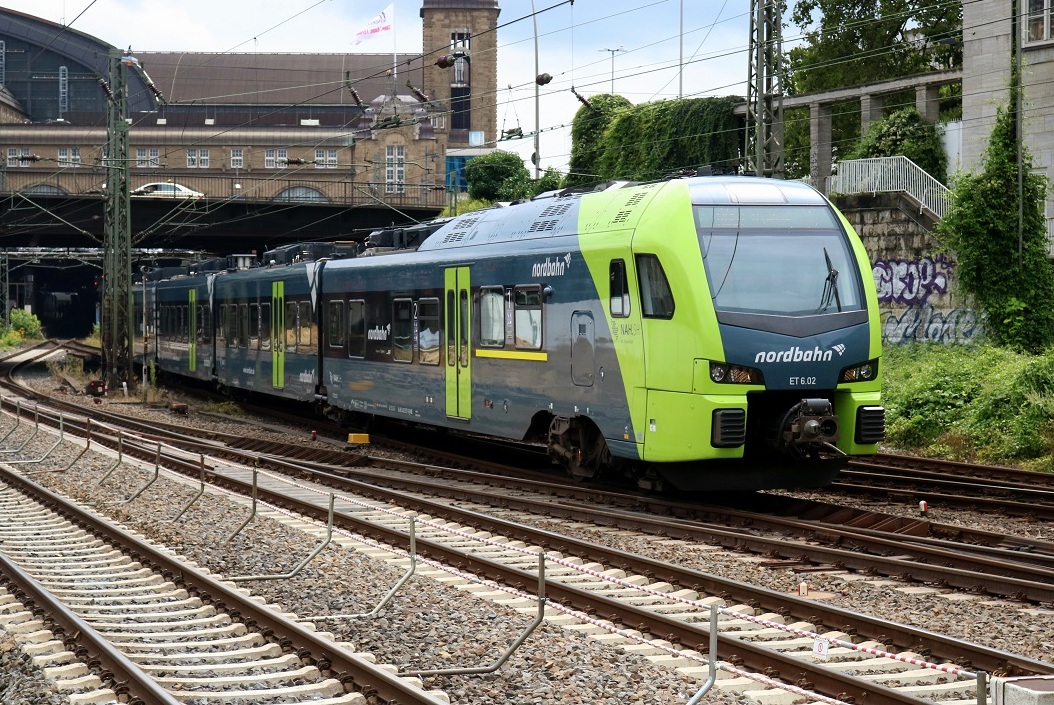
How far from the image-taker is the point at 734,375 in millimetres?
12891

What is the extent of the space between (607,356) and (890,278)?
16937mm

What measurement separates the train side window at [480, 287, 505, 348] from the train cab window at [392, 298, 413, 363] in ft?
8.36

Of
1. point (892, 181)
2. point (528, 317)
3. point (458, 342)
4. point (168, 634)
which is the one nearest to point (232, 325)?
point (458, 342)

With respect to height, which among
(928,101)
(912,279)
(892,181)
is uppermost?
(928,101)

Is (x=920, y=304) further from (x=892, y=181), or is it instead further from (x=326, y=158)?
(x=326, y=158)

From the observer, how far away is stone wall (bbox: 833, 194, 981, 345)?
Result: 2772cm

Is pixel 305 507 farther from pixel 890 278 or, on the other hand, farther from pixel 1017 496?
pixel 890 278

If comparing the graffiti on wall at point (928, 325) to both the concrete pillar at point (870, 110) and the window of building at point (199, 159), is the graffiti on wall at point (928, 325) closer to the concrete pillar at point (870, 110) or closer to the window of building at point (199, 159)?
the concrete pillar at point (870, 110)

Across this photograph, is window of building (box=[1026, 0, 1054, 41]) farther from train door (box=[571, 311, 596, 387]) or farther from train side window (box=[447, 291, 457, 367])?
train door (box=[571, 311, 596, 387])

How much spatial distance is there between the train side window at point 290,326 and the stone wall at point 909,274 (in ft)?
40.1

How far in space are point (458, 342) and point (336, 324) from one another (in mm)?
5503

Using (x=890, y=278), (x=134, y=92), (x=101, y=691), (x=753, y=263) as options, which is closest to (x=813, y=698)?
(x=101, y=691)

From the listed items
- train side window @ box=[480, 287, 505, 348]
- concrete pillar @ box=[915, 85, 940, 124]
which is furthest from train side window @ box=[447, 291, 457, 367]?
concrete pillar @ box=[915, 85, 940, 124]

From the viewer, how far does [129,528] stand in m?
13.8
